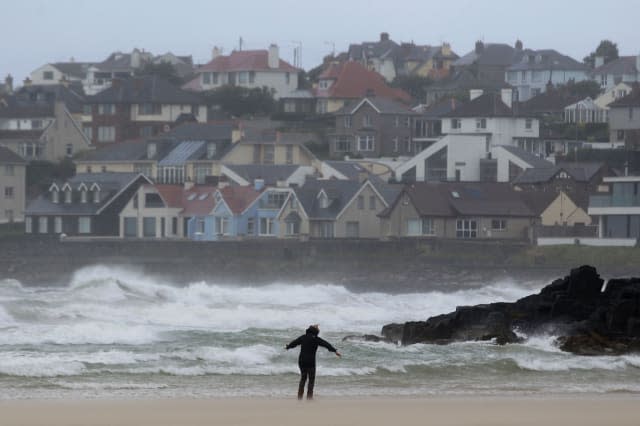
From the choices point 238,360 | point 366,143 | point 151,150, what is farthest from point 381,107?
point 238,360

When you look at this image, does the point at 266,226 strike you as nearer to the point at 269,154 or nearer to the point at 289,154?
the point at 289,154

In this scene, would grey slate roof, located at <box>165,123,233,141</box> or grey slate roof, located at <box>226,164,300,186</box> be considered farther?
grey slate roof, located at <box>165,123,233,141</box>

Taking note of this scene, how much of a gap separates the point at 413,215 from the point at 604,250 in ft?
30.5

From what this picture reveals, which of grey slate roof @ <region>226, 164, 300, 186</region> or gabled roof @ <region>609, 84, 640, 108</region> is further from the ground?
gabled roof @ <region>609, 84, 640, 108</region>

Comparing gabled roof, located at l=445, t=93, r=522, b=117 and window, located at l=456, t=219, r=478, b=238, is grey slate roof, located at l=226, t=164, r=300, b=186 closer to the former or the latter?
gabled roof, located at l=445, t=93, r=522, b=117

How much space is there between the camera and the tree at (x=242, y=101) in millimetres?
94062

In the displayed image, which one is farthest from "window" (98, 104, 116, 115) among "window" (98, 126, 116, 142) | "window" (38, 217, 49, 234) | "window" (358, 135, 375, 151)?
"window" (38, 217, 49, 234)

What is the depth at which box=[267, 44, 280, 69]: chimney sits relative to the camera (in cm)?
10094

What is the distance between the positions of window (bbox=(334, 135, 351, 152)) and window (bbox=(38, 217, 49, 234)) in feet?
53.1

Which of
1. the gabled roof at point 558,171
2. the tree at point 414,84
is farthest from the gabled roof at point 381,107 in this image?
the tree at point 414,84

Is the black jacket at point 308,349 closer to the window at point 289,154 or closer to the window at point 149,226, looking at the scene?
the window at point 149,226

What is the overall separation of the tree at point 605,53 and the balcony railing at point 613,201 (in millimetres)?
53090

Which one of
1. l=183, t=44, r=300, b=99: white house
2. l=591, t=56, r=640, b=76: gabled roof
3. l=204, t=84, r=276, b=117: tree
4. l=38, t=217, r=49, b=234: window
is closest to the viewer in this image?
l=38, t=217, r=49, b=234: window

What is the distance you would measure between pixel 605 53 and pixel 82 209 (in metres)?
53.0
